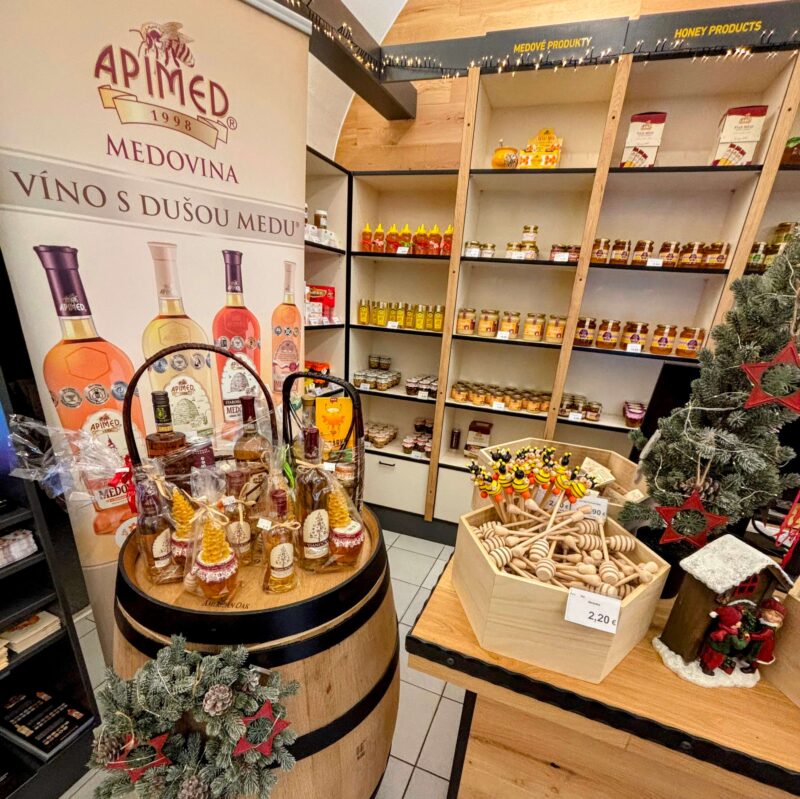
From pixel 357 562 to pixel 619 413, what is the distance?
7.20 feet

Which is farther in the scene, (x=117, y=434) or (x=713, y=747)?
(x=117, y=434)

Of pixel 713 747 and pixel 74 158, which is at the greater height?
pixel 74 158

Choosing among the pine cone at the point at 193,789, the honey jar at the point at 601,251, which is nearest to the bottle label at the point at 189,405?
the pine cone at the point at 193,789

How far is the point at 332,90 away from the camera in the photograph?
2447 millimetres

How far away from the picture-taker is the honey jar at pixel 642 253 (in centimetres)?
201

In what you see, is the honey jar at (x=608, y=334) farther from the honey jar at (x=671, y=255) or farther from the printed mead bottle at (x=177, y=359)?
the printed mead bottle at (x=177, y=359)

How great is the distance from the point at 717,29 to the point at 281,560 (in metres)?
2.65

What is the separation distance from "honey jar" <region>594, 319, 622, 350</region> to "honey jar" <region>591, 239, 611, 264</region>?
1.17ft

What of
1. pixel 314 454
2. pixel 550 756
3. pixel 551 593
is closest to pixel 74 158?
pixel 314 454

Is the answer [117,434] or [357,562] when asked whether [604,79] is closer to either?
[357,562]

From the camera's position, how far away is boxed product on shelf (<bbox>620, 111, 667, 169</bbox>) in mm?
1874

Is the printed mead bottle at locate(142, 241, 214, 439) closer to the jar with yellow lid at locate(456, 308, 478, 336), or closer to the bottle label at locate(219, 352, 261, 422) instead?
the bottle label at locate(219, 352, 261, 422)

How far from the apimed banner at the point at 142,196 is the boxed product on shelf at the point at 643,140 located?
1.63m

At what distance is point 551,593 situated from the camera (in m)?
0.70
